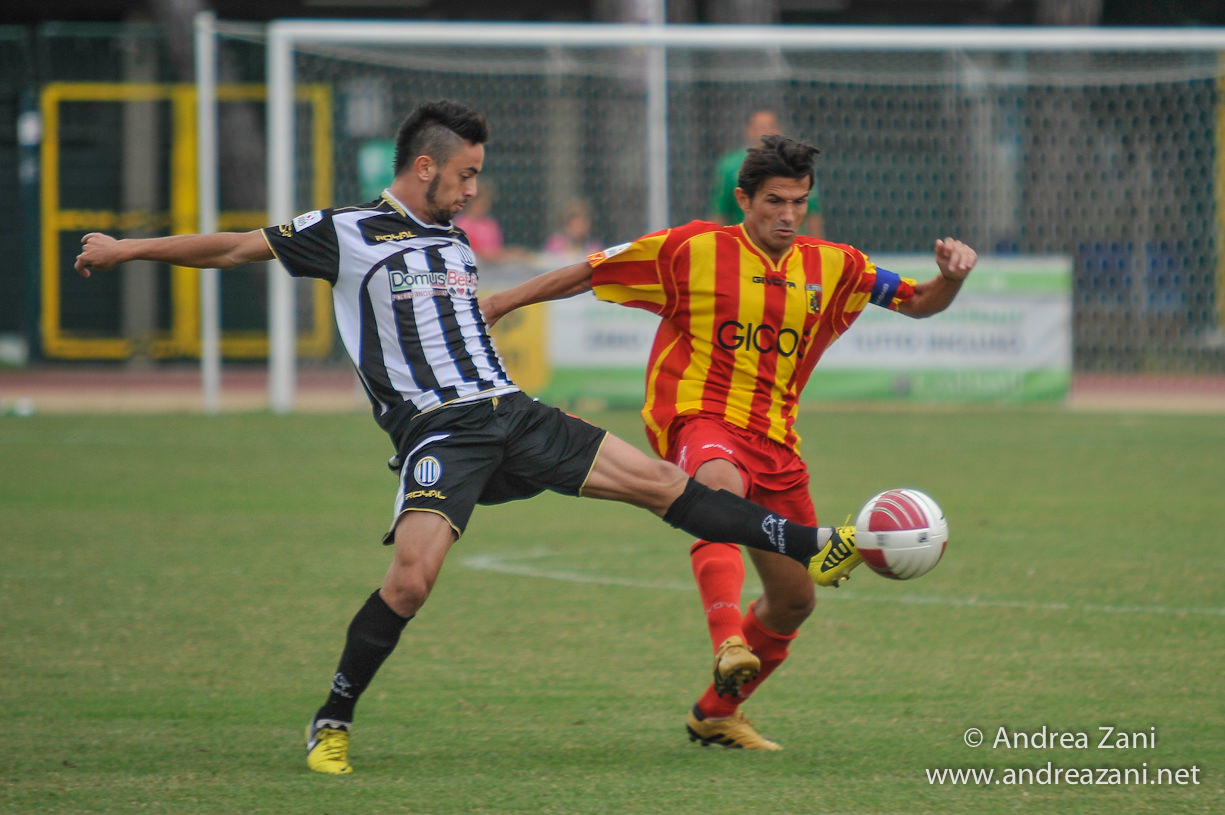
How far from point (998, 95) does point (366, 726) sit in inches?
537

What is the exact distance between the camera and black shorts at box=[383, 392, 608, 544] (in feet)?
13.9

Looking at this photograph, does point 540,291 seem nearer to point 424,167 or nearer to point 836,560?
point 424,167

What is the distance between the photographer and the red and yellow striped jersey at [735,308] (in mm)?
4809

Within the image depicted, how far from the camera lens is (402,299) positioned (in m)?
4.38

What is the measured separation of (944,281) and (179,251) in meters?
2.32

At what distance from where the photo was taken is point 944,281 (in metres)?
4.84

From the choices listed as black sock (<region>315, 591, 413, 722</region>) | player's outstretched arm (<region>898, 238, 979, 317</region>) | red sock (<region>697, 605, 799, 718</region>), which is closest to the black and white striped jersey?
black sock (<region>315, 591, 413, 722</region>)

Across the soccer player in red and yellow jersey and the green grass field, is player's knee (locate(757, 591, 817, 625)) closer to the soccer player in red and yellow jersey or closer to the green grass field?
the soccer player in red and yellow jersey

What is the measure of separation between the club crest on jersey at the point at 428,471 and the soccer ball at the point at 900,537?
1.16m

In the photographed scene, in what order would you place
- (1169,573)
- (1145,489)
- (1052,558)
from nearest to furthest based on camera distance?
(1169,573) → (1052,558) → (1145,489)

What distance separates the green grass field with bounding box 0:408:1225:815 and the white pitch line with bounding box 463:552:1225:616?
2 centimetres

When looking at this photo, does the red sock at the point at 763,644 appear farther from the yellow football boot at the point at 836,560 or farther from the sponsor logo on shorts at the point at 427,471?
the sponsor logo on shorts at the point at 427,471

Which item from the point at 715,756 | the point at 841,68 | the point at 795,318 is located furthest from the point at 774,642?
the point at 841,68

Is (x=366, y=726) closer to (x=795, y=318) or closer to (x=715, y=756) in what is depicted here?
(x=715, y=756)
